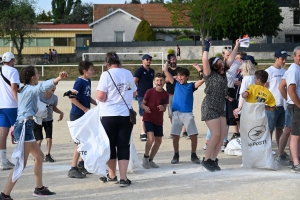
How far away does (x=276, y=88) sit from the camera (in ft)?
31.7

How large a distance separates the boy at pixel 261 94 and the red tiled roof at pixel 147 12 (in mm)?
54496

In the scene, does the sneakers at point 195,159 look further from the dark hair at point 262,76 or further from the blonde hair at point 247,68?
the blonde hair at point 247,68

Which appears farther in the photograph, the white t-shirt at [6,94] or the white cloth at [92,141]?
the white t-shirt at [6,94]

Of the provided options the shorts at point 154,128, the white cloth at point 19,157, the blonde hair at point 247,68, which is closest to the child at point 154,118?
the shorts at point 154,128

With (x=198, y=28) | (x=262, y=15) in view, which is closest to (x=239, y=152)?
(x=198, y=28)

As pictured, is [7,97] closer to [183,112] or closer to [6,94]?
[6,94]

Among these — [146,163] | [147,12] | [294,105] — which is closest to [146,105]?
[146,163]

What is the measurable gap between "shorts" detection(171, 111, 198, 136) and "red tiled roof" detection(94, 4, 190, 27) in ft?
178

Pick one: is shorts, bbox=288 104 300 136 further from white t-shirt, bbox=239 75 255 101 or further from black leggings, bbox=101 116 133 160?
black leggings, bbox=101 116 133 160

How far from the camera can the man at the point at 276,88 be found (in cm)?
956

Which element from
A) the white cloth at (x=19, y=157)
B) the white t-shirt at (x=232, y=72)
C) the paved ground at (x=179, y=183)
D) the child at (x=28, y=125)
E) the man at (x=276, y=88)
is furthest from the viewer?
the white t-shirt at (x=232, y=72)

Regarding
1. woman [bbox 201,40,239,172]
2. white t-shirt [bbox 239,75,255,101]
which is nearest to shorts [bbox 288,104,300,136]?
woman [bbox 201,40,239,172]

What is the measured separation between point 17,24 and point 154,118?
135ft

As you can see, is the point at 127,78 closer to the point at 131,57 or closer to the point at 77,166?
the point at 77,166
